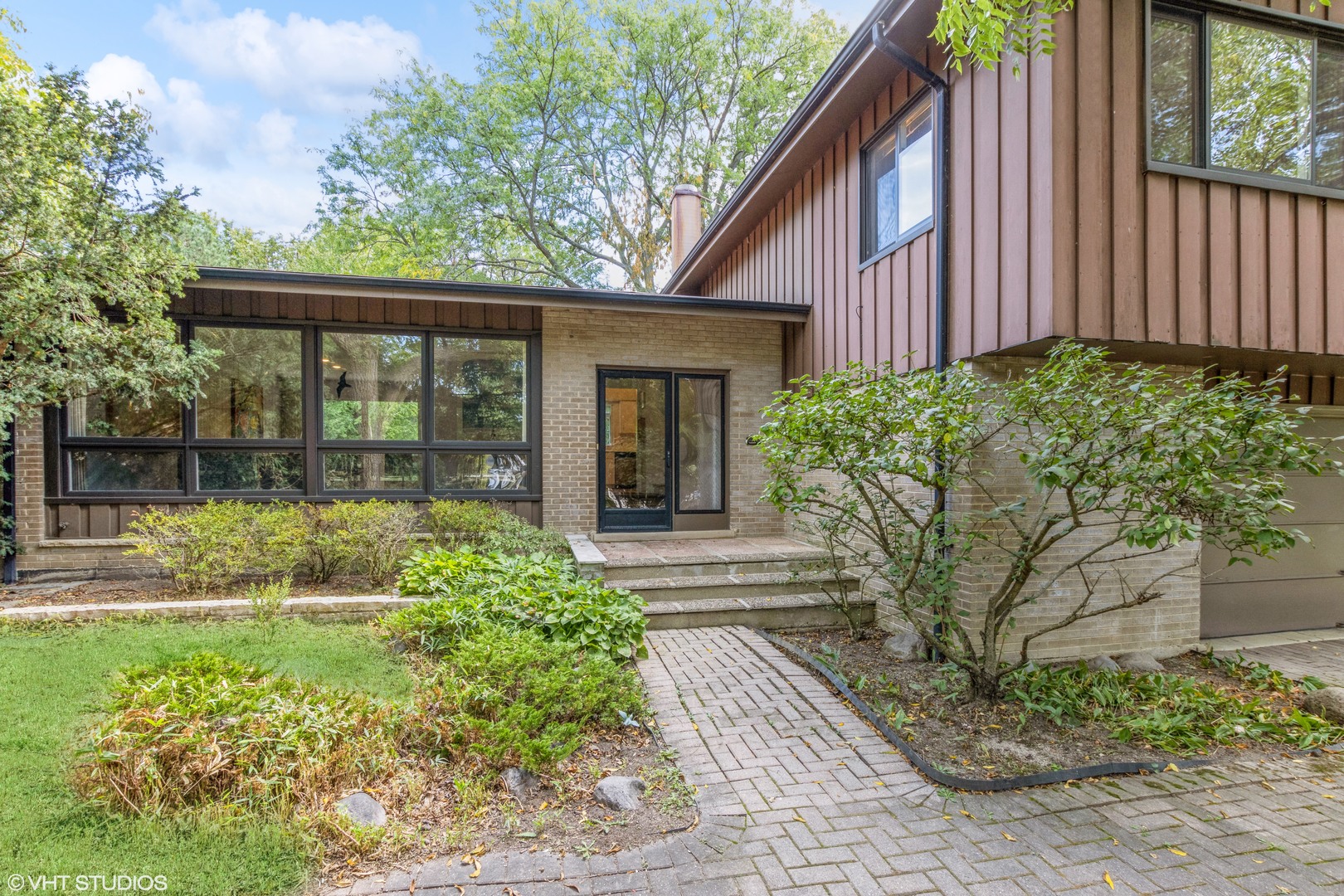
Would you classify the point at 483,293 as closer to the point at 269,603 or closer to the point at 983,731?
the point at 269,603

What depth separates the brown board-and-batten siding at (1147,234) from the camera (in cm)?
390

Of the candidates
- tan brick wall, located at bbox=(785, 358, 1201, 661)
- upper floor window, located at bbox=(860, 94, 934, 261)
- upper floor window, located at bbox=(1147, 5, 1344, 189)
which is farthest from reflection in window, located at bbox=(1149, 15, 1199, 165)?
tan brick wall, located at bbox=(785, 358, 1201, 661)

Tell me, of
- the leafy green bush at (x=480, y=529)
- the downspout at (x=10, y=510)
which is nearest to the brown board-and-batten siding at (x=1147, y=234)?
the leafy green bush at (x=480, y=529)

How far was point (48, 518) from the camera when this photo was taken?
633cm

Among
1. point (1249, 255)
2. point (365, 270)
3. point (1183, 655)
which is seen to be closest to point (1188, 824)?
point (1183, 655)

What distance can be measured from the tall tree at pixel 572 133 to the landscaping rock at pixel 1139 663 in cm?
1557

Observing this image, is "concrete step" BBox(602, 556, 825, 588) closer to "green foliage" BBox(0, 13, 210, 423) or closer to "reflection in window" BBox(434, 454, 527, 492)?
"reflection in window" BBox(434, 454, 527, 492)

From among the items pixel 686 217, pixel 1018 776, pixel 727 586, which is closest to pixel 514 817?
pixel 1018 776

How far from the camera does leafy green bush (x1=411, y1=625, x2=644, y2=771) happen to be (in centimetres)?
293

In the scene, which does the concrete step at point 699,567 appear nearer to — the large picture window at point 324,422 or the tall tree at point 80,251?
the large picture window at point 324,422

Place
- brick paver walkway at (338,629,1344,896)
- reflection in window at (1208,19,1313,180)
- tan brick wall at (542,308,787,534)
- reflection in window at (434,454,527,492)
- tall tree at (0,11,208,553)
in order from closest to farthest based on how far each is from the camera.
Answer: brick paver walkway at (338,629,1344,896) → reflection in window at (1208,19,1313,180) → tall tree at (0,11,208,553) → reflection in window at (434,454,527,492) → tan brick wall at (542,308,787,534)

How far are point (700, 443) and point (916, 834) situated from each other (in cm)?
554

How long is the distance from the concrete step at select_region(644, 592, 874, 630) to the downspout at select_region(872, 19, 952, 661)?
3.23 feet

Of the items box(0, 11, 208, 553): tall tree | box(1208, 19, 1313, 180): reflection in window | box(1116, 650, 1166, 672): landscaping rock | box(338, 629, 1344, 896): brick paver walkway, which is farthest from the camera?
box(0, 11, 208, 553): tall tree
